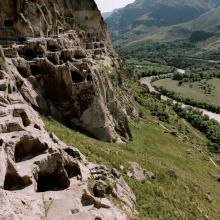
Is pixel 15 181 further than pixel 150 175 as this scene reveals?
No

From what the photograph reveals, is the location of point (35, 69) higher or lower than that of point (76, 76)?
A: higher

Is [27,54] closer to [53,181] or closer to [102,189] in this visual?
[53,181]

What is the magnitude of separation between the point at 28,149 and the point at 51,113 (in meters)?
27.2

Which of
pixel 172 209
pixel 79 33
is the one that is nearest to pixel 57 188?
pixel 172 209

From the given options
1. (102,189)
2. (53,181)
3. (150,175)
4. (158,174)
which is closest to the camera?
(102,189)

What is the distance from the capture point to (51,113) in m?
67.2

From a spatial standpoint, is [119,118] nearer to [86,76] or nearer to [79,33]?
[86,76]

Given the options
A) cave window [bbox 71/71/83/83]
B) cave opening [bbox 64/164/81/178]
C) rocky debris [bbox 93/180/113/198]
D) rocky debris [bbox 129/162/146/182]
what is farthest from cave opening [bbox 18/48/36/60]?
rocky debris [bbox 93/180/113/198]

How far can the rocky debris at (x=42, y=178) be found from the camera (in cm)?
3209

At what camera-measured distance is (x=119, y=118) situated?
8112cm

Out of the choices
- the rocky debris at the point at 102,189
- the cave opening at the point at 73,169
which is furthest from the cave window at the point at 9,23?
the rocky debris at the point at 102,189

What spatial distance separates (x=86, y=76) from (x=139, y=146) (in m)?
18.6

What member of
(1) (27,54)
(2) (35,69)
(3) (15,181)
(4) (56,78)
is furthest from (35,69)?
(3) (15,181)

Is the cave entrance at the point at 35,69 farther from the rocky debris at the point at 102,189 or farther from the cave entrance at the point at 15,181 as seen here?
the cave entrance at the point at 15,181
